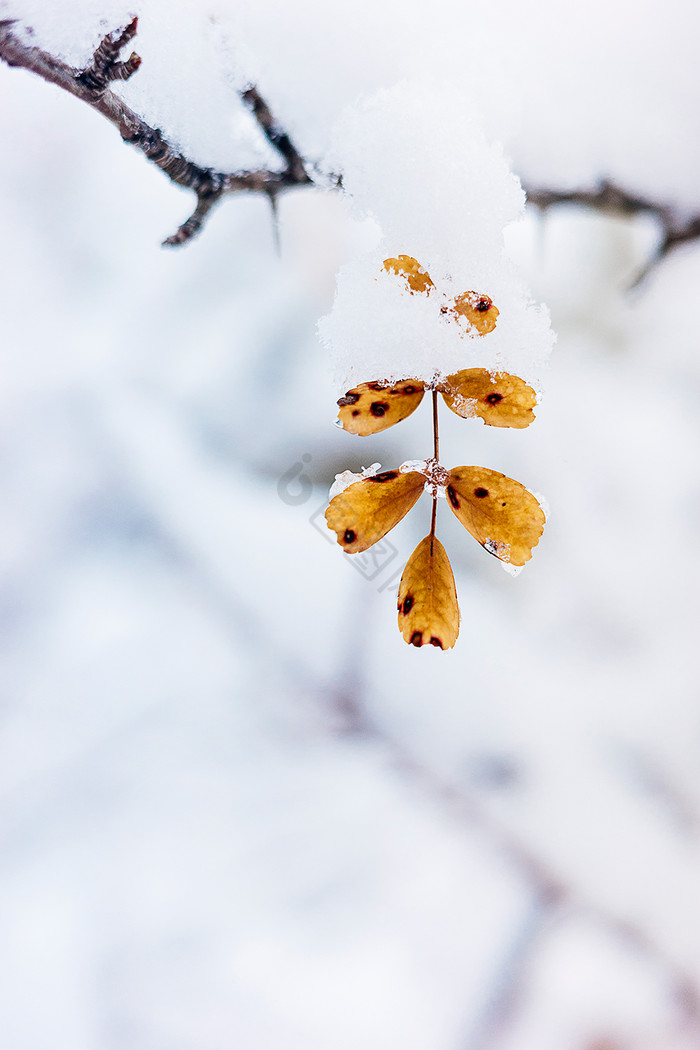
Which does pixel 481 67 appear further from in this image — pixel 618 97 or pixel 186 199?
pixel 186 199

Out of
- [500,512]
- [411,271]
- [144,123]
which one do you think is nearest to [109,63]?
[144,123]

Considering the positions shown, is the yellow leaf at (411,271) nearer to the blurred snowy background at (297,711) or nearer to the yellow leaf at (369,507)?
the yellow leaf at (369,507)

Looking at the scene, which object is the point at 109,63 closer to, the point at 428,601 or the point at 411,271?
the point at 411,271

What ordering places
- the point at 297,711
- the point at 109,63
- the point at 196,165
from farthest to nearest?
the point at 297,711
the point at 196,165
the point at 109,63

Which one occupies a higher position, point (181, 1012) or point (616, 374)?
point (616, 374)

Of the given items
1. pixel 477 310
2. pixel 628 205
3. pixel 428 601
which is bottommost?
pixel 428 601

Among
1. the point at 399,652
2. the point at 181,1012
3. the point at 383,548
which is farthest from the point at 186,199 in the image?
the point at 181,1012
